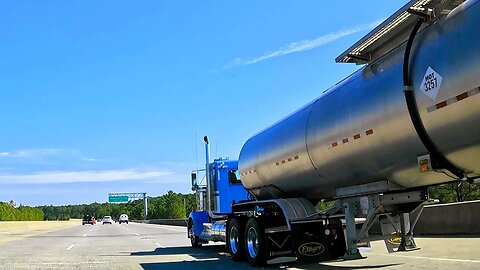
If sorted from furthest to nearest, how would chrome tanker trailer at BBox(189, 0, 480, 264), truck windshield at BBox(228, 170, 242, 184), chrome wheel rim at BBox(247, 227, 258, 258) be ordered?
truck windshield at BBox(228, 170, 242, 184) → chrome wheel rim at BBox(247, 227, 258, 258) → chrome tanker trailer at BBox(189, 0, 480, 264)

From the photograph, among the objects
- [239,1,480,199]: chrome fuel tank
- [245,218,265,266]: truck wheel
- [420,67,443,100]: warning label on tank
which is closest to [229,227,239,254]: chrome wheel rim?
[245,218,265,266]: truck wheel

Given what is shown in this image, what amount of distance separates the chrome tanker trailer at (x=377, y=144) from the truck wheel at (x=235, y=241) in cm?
3

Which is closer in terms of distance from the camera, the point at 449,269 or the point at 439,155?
the point at 439,155

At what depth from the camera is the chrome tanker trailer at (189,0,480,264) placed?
6637 mm

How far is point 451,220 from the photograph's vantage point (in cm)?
1716

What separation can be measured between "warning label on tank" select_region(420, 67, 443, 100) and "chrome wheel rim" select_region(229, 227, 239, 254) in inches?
291

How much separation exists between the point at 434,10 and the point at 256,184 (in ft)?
25.2

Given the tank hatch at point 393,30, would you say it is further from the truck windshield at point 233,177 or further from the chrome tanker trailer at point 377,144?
the truck windshield at point 233,177

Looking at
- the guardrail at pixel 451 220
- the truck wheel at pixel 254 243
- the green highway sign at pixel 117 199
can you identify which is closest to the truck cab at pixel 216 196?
the truck wheel at pixel 254 243

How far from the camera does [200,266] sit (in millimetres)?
12508

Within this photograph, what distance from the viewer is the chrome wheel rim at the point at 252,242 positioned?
11820 mm

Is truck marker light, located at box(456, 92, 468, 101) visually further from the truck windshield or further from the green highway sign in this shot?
the green highway sign

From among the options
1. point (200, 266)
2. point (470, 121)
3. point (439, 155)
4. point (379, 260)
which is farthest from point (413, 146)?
point (200, 266)

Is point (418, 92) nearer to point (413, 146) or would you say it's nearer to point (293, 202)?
point (413, 146)
